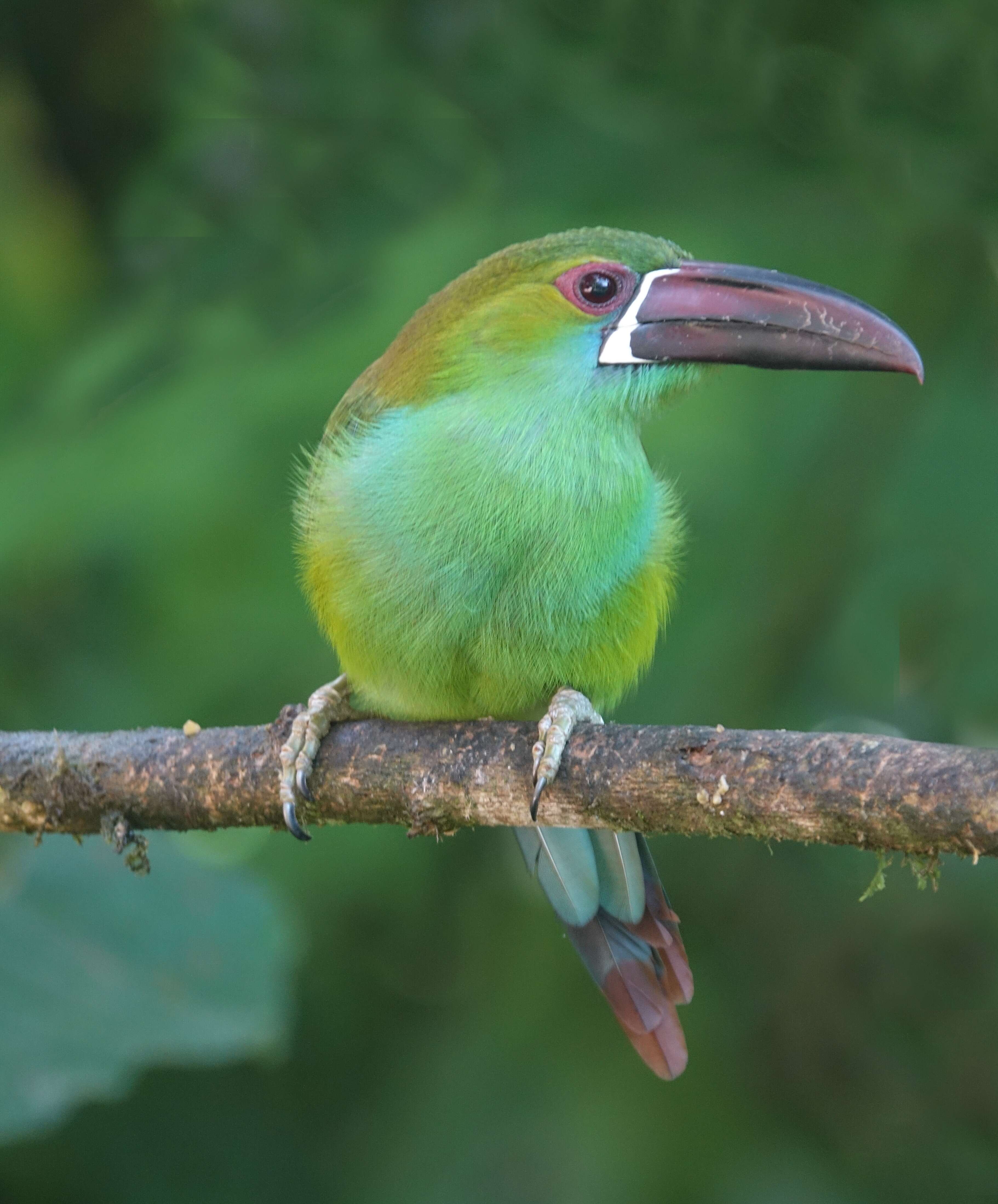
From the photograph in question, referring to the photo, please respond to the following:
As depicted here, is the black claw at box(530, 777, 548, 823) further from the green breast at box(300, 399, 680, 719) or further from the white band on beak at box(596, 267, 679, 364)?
the white band on beak at box(596, 267, 679, 364)

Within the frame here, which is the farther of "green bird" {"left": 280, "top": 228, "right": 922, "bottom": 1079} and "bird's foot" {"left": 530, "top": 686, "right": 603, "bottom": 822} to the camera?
"green bird" {"left": 280, "top": 228, "right": 922, "bottom": 1079}

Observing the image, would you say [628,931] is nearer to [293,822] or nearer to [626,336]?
[293,822]

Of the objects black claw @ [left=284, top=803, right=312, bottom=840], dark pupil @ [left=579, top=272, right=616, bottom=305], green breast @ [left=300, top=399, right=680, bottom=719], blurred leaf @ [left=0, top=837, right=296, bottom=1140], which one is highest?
dark pupil @ [left=579, top=272, right=616, bottom=305]

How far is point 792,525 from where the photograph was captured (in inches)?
152

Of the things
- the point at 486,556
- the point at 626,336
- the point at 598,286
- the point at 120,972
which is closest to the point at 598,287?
the point at 598,286

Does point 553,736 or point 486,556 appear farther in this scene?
point 486,556

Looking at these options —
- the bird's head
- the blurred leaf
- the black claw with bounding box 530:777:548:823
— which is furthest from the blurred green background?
the black claw with bounding box 530:777:548:823

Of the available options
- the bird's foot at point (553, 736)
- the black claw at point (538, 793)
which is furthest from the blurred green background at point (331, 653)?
the black claw at point (538, 793)

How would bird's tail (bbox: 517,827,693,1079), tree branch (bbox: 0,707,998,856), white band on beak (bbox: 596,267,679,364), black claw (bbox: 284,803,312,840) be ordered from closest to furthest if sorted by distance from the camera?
tree branch (bbox: 0,707,998,856)
black claw (bbox: 284,803,312,840)
white band on beak (bbox: 596,267,679,364)
bird's tail (bbox: 517,827,693,1079)

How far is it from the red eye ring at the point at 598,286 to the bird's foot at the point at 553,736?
84 cm

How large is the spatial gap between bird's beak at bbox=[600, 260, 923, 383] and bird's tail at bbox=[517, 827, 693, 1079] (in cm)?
106

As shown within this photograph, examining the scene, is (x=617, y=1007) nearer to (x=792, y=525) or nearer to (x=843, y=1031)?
(x=792, y=525)

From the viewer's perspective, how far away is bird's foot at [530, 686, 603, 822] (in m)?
2.49

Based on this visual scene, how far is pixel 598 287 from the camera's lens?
9.74 feet
